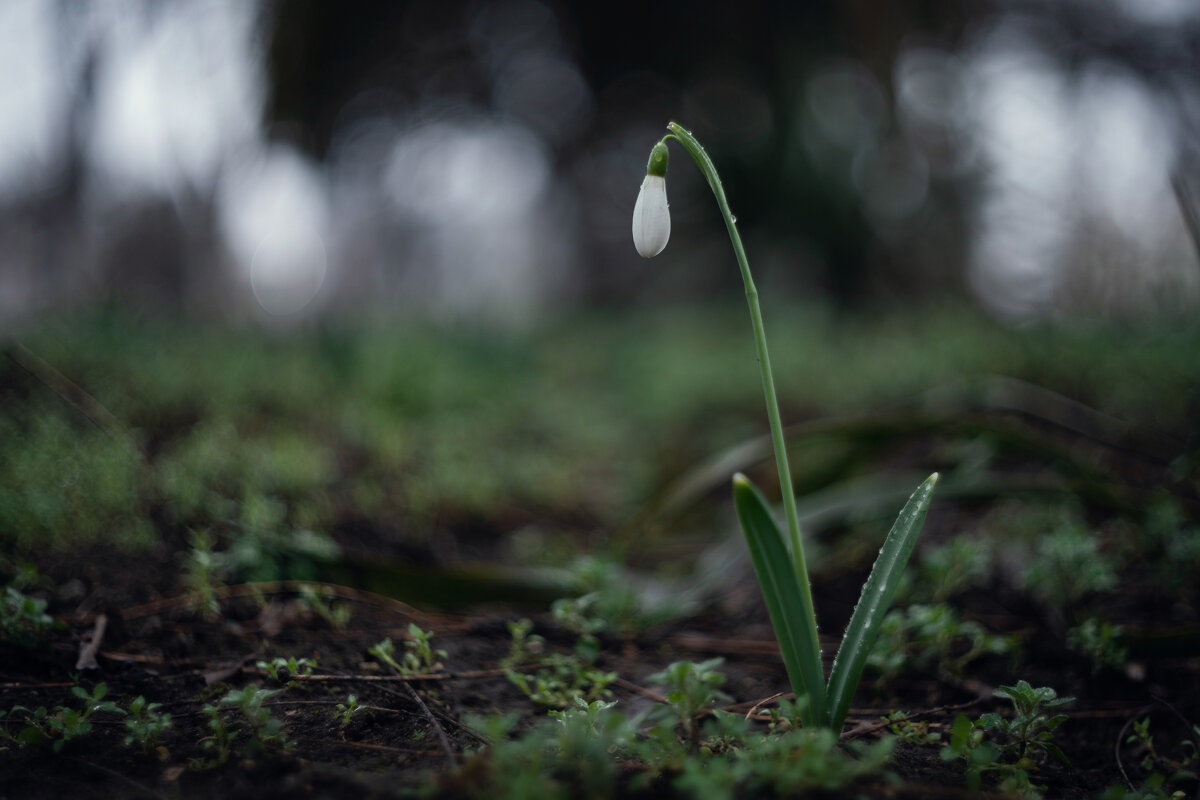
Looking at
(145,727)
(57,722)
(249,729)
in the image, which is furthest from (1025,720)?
(57,722)

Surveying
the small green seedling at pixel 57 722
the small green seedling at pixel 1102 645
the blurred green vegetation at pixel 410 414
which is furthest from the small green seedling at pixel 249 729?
the small green seedling at pixel 1102 645

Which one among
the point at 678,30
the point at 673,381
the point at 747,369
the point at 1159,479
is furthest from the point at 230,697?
the point at 678,30

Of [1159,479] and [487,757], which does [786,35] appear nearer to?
[1159,479]

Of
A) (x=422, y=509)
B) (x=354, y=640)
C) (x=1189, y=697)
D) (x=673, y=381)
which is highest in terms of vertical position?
(x=673, y=381)

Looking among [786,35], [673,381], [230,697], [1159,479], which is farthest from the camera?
[786,35]

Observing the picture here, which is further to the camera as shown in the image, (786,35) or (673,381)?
(786,35)

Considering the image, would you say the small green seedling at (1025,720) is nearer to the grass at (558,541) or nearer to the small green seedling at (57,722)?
the grass at (558,541)
